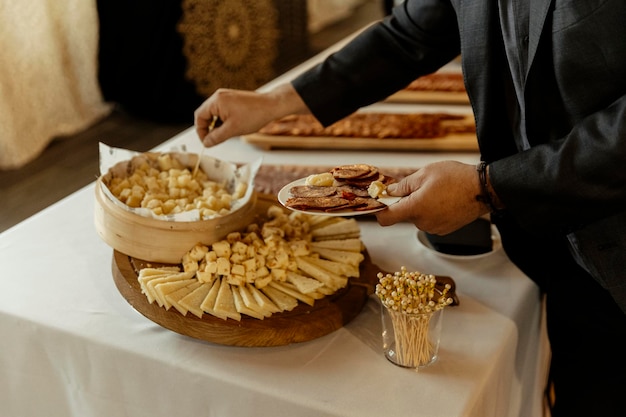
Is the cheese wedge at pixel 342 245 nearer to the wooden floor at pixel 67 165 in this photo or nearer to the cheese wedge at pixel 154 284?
the cheese wedge at pixel 154 284

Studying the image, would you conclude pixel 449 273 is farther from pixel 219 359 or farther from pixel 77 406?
pixel 77 406

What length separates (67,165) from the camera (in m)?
4.38

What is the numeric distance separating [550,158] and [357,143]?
1.10 m

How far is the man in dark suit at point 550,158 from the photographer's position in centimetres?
138

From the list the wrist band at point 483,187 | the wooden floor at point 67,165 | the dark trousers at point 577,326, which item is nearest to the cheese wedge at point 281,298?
the wrist band at point 483,187

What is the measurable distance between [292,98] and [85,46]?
10.9ft

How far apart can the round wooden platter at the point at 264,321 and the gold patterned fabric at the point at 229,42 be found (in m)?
3.62

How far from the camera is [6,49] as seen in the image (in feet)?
14.2

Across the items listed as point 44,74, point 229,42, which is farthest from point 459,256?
point 229,42

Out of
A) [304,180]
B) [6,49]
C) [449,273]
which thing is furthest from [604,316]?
[6,49]

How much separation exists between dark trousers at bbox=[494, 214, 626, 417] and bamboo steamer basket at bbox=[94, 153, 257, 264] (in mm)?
623

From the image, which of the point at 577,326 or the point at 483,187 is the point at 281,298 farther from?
the point at 577,326

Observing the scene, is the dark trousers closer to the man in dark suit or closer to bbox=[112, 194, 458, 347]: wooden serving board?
the man in dark suit

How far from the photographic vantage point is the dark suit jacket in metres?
1.37
